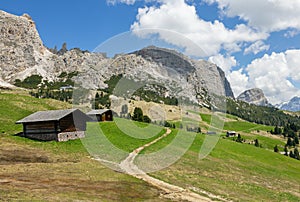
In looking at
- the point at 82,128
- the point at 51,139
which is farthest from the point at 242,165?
the point at 51,139

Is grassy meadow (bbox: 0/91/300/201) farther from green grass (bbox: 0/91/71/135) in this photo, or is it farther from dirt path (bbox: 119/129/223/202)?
dirt path (bbox: 119/129/223/202)

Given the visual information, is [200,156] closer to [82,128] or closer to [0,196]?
[82,128]

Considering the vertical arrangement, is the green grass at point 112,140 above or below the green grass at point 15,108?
below

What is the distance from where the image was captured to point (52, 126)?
6475cm

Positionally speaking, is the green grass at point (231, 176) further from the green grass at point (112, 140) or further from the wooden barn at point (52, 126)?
the wooden barn at point (52, 126)

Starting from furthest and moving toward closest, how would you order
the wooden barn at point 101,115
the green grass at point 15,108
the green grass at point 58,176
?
1. the wooden barn at point 101,115
2. the green grass at point 15,108
3. the green grass at point 58,176

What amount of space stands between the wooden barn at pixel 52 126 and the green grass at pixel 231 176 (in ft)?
57.1

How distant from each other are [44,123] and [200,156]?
114ft

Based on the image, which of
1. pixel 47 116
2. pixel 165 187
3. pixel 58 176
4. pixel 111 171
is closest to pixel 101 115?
pixel 47 116

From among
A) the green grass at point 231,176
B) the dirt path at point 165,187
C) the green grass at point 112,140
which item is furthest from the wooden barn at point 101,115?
the dirt path at point 165,187

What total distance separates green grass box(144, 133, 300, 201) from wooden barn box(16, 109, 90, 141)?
17.4 m

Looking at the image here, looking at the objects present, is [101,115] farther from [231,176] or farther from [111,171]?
[111,171]

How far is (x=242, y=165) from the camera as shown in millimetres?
71000

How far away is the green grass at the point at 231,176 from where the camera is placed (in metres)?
46.0
